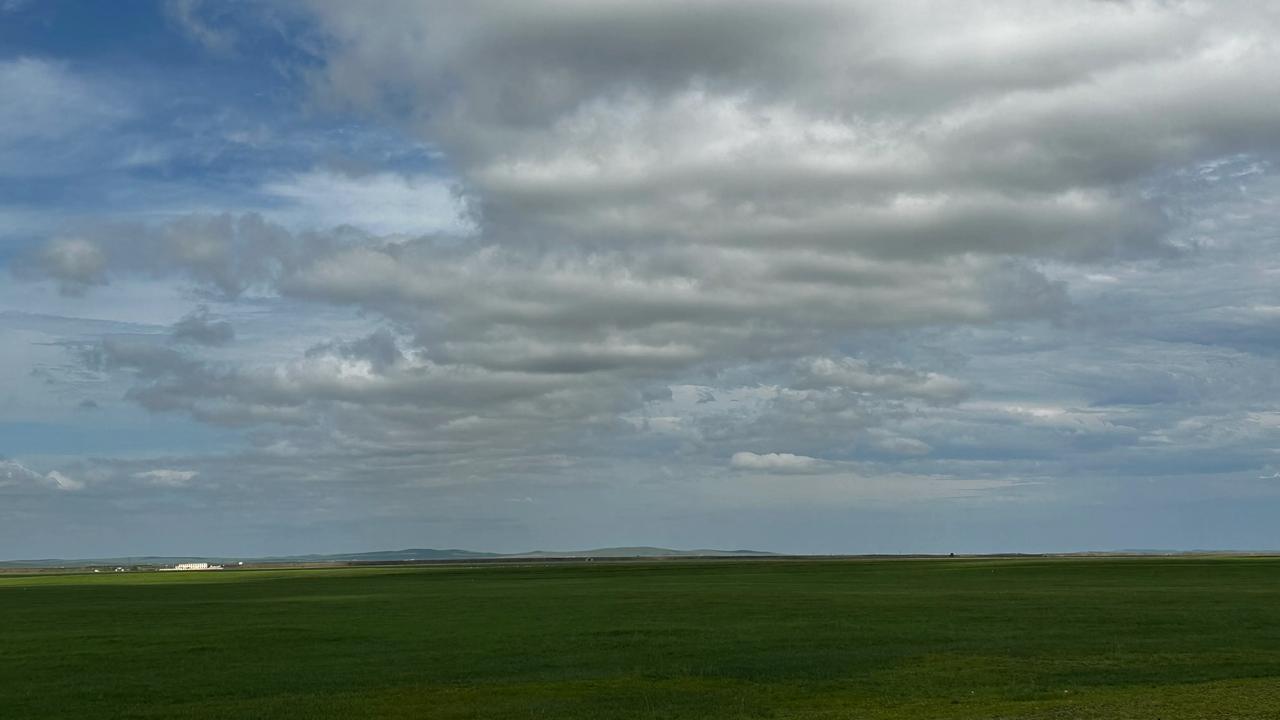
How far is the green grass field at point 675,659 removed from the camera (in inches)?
1122

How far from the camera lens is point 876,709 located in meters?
27.0

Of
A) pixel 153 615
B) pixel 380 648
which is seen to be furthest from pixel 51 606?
pixel 380 648

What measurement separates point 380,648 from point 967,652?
72.4ft

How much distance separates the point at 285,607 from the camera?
7612 cm

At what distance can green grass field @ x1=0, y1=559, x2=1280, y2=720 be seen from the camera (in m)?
28.5

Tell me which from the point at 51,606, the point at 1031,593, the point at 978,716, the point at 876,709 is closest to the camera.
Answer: the point at 978,716

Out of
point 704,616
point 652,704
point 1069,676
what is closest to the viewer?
point 652,704

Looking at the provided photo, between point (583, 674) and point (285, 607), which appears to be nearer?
point (583, 674)

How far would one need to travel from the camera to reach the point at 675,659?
38.8 meters

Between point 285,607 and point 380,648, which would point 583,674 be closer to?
point 380,648

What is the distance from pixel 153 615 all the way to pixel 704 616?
34.2 m

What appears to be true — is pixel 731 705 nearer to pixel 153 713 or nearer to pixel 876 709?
pixel 876 709

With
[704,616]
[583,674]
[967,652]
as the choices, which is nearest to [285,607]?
[704,616]

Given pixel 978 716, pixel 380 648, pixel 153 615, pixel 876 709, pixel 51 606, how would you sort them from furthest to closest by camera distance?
pixel 51 606, pixel 153 615, pixel 380 648, pixel 876 709, pixel 978 716
